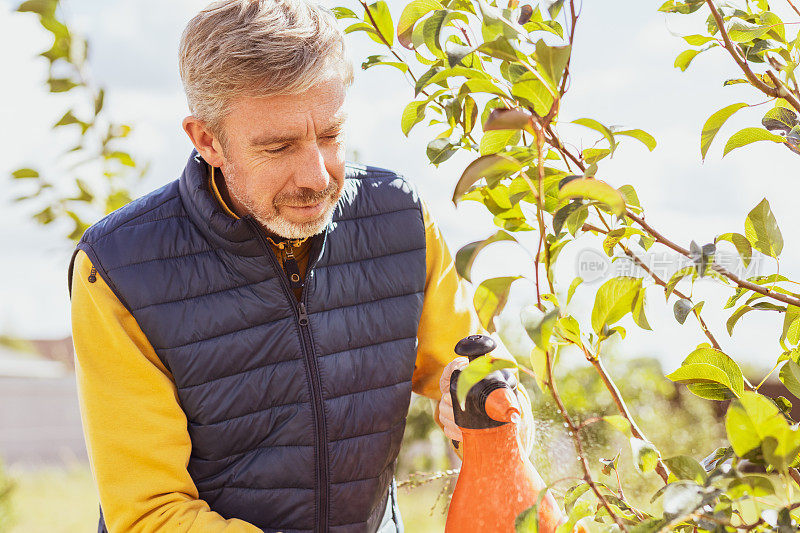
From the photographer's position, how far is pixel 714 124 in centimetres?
92

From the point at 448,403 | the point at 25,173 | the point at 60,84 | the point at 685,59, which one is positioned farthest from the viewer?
the point at 25,173

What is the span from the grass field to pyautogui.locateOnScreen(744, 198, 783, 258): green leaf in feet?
9.97

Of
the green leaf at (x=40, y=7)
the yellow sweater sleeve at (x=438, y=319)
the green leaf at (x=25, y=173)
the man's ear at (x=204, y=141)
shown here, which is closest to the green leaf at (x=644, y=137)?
the yellow sweater sleeve at (x=438, y=319)

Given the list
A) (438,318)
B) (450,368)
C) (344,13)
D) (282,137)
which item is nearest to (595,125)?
(450,368)

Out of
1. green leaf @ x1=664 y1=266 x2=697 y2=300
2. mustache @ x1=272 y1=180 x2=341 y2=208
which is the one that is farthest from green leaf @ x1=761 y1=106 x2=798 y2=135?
mustache @ x1=272 y1=180 x2=341 y2=208

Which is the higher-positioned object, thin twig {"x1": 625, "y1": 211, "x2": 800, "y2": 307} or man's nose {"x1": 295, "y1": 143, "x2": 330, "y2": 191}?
thin twig {"x1": 625, "y1": 211, "x2": 800, "y2": 307}

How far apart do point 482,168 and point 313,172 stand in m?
0.67

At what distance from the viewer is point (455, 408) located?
38.2 inches

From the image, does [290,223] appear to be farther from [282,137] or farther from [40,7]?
[40,7]

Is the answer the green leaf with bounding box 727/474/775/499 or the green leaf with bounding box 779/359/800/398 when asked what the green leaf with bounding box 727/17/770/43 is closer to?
the green leaf with bounding box 779/359/800/398

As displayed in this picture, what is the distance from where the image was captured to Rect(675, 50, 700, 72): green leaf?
3.44 feet

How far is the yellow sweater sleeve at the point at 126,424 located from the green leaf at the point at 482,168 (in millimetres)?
855

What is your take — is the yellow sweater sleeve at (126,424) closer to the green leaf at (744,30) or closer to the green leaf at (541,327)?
the green leaf at (541,327)

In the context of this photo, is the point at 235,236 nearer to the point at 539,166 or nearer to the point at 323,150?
the point at 323,150
